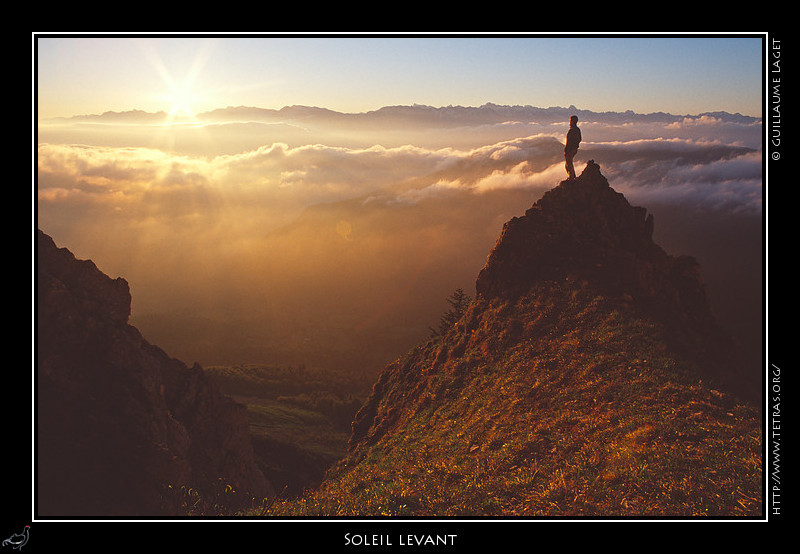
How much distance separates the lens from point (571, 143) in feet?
110

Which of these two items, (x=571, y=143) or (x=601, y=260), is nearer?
(x=601, y=260)

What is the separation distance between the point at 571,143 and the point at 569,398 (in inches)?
703

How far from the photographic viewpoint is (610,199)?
3222cm

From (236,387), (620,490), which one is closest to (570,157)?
(620,490)

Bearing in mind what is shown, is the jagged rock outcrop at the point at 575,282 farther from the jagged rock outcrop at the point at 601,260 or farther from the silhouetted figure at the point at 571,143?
the silhouetted figure at the point at 571,143

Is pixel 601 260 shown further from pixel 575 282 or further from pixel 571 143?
pixel 571 143

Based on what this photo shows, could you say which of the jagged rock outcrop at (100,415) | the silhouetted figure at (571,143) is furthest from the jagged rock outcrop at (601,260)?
the jagged rock outcrop at (100,415)

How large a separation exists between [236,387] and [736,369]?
308ft

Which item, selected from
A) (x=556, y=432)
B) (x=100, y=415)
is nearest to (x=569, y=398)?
(x=556, y=432)
